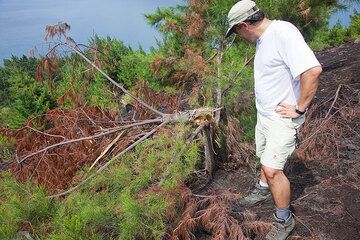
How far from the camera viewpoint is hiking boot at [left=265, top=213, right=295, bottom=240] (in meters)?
2.83

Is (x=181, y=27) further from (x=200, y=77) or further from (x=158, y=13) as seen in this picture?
(x=158, y=13)

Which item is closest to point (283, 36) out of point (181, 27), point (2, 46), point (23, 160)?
point (23, 160)

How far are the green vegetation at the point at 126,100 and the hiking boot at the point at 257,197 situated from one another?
0.56 metres

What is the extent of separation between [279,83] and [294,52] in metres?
0.29

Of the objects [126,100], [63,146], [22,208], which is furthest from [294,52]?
[126,100]

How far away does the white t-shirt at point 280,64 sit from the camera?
2340 mm

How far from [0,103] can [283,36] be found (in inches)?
502

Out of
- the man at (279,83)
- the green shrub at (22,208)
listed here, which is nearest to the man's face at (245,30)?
the man at (279,83)

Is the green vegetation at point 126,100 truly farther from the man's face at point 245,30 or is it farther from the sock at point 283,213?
the man's face at point 245,30

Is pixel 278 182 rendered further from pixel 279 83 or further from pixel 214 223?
pixel 279 83

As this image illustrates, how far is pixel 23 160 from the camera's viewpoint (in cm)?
372

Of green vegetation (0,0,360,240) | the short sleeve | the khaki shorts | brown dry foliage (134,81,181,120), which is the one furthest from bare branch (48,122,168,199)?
the short sleeve

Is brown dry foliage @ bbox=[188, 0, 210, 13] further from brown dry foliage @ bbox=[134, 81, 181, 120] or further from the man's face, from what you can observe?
the man's face

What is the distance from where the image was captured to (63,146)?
12.8 feet
